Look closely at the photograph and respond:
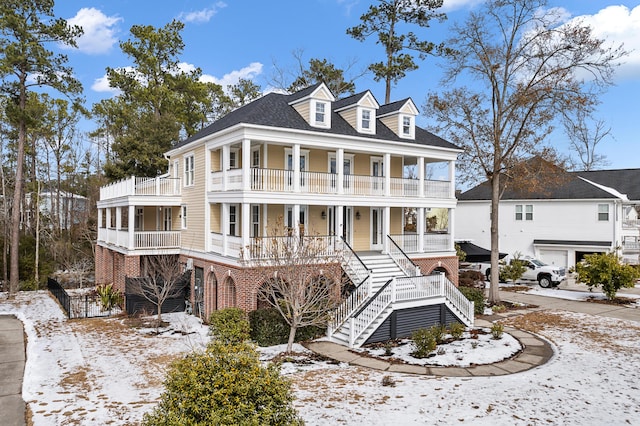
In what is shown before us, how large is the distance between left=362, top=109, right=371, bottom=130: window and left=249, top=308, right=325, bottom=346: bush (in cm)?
1035

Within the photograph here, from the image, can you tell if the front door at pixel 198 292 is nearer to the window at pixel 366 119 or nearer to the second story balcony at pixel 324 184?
the second story balcony at pixel 324 184

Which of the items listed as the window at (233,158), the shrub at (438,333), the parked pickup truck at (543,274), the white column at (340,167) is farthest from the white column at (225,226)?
the parked pickup truck at (543,274)

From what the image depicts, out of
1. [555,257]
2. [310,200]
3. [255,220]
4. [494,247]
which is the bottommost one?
[555,257]

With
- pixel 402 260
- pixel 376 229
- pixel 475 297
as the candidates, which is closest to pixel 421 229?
pixel 376 229

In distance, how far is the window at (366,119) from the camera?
73.2ft

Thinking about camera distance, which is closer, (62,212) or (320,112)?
(320,112)

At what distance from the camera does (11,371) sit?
13477mm

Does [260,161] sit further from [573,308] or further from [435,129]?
[573,308]

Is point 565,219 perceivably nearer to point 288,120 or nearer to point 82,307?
point 288,120

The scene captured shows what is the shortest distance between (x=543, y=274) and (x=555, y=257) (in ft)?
27.0

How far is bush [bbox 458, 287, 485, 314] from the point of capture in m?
20.7

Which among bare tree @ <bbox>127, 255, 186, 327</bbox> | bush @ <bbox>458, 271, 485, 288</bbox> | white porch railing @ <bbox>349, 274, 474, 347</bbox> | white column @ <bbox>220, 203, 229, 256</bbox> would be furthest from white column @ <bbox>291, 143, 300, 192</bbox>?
bush @ <bbox>458, 271, 485, 288</bbox>

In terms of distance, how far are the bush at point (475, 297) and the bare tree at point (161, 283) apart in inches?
507

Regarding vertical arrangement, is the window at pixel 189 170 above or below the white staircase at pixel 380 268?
above
